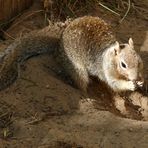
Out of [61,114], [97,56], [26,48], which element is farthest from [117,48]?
[61,114]

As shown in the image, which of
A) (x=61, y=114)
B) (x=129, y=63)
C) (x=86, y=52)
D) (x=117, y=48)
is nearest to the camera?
(x=61, y=114)

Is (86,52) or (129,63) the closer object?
(129,63)

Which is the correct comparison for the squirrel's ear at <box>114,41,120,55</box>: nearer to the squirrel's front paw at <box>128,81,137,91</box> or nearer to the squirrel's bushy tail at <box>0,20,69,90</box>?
the squirrel's front paw at <box>128,81,137,91</box>

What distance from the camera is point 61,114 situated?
4535mm

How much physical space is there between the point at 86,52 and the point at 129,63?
0.58 m

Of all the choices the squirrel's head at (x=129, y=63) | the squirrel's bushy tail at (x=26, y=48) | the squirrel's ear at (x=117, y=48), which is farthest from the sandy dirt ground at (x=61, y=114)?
the squirrel's ear at (x=117, y=48)

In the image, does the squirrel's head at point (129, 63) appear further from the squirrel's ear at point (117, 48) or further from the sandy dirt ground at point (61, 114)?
the sandy dirt ground at point (61, 114)

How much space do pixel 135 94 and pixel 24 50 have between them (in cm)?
122

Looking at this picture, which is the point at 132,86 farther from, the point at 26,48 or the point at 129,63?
the point at 26,48

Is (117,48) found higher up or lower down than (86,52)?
higher up

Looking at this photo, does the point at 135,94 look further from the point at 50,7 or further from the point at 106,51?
the point at 50,7

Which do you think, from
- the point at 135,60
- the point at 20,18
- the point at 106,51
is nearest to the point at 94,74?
the point at 106,51

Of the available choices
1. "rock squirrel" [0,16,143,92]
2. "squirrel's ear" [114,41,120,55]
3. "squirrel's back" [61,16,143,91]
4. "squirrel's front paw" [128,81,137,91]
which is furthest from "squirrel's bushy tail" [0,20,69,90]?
"squirrel's front paw" [128,81,137,91]

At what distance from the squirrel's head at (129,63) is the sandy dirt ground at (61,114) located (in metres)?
0.37
